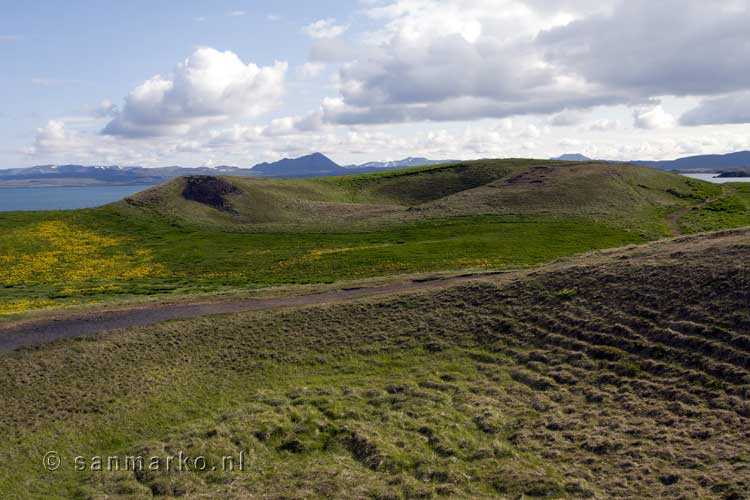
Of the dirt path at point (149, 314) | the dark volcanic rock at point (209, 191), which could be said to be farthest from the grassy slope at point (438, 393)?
the dark volcanic rock at point (209, 191)

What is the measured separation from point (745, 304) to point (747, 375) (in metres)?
5.99

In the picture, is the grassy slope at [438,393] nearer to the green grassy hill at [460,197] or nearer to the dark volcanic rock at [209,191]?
the green grassy hill at [460,197]

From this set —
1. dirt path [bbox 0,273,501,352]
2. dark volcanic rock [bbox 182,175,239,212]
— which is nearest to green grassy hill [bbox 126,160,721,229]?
dark volcanic rock [bbox 182,175,239,212]

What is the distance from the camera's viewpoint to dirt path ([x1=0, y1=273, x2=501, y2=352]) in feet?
113

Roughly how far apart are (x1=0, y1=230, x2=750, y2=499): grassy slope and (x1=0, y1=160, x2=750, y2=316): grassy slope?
18.6m

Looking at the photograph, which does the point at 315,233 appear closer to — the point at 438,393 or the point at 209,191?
the point at 209,191

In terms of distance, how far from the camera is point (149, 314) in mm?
38969

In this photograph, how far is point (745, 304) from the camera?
25766 millimetres

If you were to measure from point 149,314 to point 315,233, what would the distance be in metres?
47.5

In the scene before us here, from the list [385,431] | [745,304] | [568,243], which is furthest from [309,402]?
[568,243]

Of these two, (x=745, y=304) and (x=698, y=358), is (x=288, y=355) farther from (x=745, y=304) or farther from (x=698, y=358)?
(x=745, y=304)

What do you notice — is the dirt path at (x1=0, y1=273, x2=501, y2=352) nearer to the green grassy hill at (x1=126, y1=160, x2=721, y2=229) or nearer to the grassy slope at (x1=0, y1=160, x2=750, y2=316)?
the grassy slope at (x1=0, y1=160, x2=750, y2=316)

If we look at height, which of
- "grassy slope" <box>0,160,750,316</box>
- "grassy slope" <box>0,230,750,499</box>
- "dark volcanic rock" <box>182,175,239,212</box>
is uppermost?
"dark volcanic rock" <box>182,175,239,212</box>

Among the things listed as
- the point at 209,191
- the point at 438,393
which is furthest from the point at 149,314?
the point at 209,191
